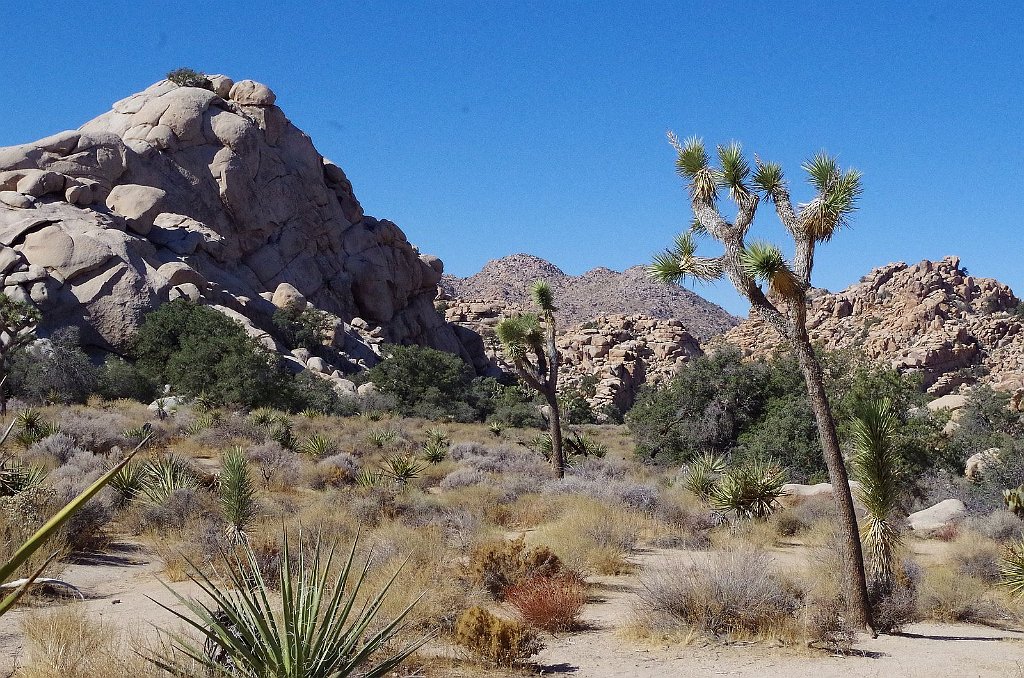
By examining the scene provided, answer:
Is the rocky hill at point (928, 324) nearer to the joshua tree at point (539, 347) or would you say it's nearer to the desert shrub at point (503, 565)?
the joshua tree at point (539, 347)

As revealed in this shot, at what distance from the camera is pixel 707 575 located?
7977 millimetres

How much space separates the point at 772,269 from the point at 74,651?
705 cm

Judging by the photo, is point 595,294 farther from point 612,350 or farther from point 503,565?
point 503,565

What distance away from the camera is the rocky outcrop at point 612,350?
75.2 metres

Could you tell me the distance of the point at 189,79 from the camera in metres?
60.9

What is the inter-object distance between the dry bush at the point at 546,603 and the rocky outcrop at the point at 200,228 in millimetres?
39647

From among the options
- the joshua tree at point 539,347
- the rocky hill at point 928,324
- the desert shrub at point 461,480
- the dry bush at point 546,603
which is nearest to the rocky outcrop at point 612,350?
the rocky hill at point 928,324

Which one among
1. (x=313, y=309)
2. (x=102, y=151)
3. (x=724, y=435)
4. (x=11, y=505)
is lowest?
(x=11, y=505)

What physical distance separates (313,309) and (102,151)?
16.9 metres

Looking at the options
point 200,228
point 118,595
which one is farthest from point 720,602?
point 200,228

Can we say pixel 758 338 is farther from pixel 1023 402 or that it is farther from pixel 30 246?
pixel 30 246

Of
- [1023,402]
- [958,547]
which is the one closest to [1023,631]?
[958,547]

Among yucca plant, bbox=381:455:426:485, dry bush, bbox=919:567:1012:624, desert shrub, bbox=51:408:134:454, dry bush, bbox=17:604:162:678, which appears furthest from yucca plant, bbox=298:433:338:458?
dry bush, bbox=919:567:1012:624

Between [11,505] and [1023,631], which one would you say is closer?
[1023,631]
